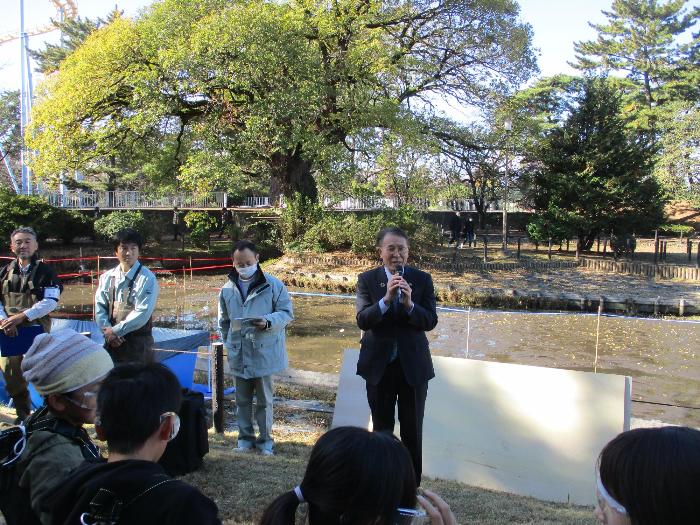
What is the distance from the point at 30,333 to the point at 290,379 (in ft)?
10.6

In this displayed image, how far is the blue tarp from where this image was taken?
20.8ft

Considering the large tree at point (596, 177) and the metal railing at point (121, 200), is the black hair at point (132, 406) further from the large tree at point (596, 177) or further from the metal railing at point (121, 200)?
the metal railing at point (121, 200)

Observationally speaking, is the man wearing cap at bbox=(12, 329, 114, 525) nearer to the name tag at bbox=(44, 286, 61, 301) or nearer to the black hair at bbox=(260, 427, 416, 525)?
the black hair at bbox=(260, 427, 416, 525)

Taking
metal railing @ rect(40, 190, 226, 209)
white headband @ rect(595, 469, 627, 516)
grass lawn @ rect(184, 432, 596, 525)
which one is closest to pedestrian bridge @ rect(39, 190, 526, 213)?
metal railing @ rect(40, 190, 226, 209)

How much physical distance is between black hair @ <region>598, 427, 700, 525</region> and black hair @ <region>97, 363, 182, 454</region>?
1205 mm

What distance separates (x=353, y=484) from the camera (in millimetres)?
1481

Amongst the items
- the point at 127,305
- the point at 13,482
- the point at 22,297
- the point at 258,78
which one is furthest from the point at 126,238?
the point at 258,78

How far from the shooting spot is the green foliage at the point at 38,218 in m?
21.0

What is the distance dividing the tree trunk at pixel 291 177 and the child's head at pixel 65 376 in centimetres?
1952

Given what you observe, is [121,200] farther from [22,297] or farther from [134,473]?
[134,473]

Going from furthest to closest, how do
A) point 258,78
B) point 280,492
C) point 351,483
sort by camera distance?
1. point 258,78
2. point 280,492
3. point 351,483

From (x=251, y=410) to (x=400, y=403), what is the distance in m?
1.61

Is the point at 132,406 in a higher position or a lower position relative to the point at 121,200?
lower

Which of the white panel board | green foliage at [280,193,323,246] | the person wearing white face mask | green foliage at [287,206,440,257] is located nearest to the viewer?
the white panel board
